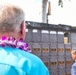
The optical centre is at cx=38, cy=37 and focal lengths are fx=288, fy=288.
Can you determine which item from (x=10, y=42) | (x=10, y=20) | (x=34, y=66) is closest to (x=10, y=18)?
(x=10, y=20)

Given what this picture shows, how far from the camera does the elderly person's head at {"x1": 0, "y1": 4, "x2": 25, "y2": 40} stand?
172cm

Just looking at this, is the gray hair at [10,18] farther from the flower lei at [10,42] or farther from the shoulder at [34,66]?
the shoulder at [34,66]

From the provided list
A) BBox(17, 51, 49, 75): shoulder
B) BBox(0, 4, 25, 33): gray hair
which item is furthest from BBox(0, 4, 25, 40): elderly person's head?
BBox(17, 51, 49, 75): shoulder

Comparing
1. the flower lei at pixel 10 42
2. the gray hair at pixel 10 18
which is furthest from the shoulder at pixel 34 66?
the gray hair at pixel 10 18

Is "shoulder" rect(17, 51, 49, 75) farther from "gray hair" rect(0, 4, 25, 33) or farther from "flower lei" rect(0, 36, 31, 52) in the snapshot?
"gray hair" rect(0, 4, 25, 33)

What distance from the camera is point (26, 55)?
5.53ft

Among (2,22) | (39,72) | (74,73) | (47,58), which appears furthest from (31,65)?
(47,58)

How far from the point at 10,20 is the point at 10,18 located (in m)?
0.01

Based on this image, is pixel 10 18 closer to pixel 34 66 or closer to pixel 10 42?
pixel 10 42

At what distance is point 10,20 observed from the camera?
5.65 feet

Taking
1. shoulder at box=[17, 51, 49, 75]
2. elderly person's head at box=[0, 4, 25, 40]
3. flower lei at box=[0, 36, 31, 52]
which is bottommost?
shoulder at box=[17, 51, 49, 75]

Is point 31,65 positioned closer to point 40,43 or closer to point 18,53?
point 18,53

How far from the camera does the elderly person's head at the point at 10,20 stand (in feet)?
5.64

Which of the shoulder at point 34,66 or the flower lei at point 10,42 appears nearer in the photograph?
the shoulder at point 34,66
